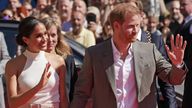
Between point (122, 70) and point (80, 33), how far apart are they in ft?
17.7

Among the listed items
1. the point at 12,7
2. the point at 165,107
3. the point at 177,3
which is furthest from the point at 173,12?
the point at 165,107

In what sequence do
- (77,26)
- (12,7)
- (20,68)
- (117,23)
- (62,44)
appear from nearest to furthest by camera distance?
(117,23), (20,68), (62,44), (77,26), (12,7)

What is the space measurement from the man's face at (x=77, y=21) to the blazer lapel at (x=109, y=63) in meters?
5.31

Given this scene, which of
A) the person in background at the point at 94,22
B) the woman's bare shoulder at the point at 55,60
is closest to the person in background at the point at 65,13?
the person in background at the point at 94,22

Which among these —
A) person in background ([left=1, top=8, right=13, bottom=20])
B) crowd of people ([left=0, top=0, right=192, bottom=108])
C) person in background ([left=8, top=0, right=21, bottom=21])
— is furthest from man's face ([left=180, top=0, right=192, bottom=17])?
crowd of people ([left=0, top=0, right=192, bottom=108])

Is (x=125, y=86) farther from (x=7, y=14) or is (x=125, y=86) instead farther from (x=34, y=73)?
(x=7, y=14)

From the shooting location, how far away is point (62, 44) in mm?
7207

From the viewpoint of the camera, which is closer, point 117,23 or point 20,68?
point 117,23

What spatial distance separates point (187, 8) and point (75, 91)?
15.9ft

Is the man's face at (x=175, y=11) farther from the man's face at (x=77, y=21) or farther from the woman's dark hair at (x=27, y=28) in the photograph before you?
the woman's dark hair at (x=27, y=28)

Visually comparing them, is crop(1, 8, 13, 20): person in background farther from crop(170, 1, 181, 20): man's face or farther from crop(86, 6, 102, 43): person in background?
crop(170, 1, 181, 20): man's face

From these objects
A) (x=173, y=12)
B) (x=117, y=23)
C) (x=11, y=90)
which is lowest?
(x=173, y=12)

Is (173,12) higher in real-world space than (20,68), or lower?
lower

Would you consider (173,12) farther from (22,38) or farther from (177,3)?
(22,38)
